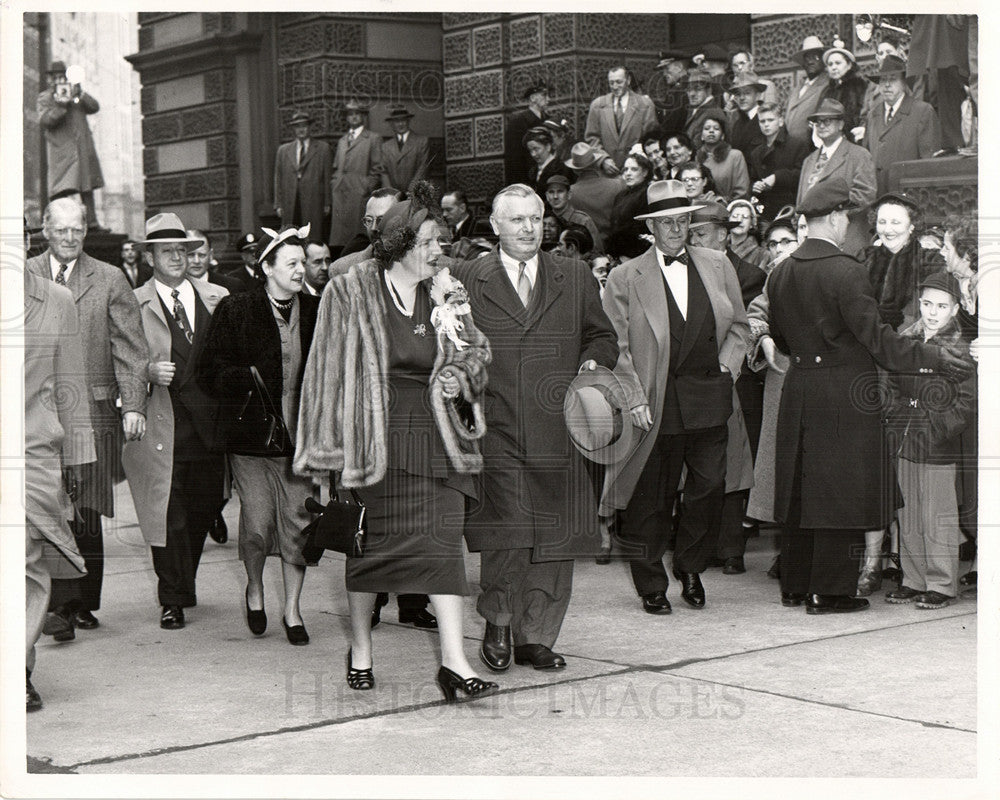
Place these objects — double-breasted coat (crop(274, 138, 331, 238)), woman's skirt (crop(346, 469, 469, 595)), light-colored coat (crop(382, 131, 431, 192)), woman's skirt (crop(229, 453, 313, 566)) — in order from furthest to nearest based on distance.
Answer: double-breasted coat (crop(274, 138, 331, 238)) → light-colored coat (crop(382, 131, 431, 192)) → woman's skirt (crop(229, 453, 313, 566)) → woman's skirt (crop(346, 469, 469, 595))

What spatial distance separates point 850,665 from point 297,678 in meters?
2.26

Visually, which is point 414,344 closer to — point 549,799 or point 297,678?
point 297,678

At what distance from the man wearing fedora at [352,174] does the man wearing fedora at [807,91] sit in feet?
18.7

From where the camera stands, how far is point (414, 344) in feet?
19.8

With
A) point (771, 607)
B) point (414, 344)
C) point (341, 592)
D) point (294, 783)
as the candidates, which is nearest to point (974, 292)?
point (771, 607)

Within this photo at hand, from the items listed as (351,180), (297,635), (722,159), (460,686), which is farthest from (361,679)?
(351,180)

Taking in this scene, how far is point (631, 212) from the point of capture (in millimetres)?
9797

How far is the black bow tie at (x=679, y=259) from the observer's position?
7.65 meters

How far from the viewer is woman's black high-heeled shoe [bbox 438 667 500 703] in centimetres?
579

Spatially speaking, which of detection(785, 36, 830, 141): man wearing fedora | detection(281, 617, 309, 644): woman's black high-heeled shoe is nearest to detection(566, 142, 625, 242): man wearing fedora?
detection(785, 36, 830, 141): man wearing fedora

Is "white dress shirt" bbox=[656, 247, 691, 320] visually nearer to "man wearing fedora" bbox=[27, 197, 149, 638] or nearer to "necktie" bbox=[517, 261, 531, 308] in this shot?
"necktie" bbox=[517, 261, 531, 308]

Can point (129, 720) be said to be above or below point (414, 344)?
below

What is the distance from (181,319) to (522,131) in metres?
4.76

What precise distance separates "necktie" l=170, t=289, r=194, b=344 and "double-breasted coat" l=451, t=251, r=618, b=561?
1.88m
